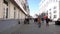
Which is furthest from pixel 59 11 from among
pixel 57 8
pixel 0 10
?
pixel 0 10

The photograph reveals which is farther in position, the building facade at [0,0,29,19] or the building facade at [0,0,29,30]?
the building facade at [0,0,29,19]

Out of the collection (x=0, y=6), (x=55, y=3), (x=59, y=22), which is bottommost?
(x=59, y=22)

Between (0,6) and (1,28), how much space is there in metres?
10.7

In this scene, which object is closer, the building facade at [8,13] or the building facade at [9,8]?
the building facade at [8,13]

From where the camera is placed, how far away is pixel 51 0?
85.3 meters

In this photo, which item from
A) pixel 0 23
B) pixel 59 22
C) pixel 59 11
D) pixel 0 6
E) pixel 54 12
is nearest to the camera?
pixel 0 23

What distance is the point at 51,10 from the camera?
3305 inches

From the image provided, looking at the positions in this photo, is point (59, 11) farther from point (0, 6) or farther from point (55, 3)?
point (0, 6)

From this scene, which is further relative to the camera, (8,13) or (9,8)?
(9,8)

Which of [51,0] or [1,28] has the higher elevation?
[51,0]

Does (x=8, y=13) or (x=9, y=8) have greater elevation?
(x=9, y=8)

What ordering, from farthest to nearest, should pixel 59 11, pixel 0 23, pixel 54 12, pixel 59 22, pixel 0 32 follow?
pixel 54 12 < pixel 59 11 < pixel 59 22 < pixel 0 32 < pixel 0 23

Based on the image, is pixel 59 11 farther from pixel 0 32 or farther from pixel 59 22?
pixel 0 32

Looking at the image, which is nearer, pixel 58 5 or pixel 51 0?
pixel 58 5
